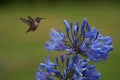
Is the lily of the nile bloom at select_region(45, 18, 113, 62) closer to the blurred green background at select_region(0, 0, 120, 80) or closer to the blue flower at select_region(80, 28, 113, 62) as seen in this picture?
the blue flower at select_region(80, 28, 113, 62)

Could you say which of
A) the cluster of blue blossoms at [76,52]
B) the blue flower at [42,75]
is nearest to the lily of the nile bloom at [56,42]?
the cluster of blue blossoms at [76,52]

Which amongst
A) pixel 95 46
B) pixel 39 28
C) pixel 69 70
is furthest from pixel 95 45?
pixel 39 28

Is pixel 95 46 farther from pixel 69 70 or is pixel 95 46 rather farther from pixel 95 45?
pixel 69 70

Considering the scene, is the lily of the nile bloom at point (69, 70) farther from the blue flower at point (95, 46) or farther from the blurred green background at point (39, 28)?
the blurred green background at point (39, 28)

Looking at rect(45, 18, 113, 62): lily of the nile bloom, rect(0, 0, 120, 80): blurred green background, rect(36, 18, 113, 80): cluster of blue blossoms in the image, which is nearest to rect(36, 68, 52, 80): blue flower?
rect(36, 18, 113, 80): cluster of blue blossoms

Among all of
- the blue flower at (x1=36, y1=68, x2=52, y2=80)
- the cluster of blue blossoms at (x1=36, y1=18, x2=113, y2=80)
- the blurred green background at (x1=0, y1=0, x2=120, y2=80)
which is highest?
the blurred green background at (x1=0, y1=0, x2=120, y2=80)
